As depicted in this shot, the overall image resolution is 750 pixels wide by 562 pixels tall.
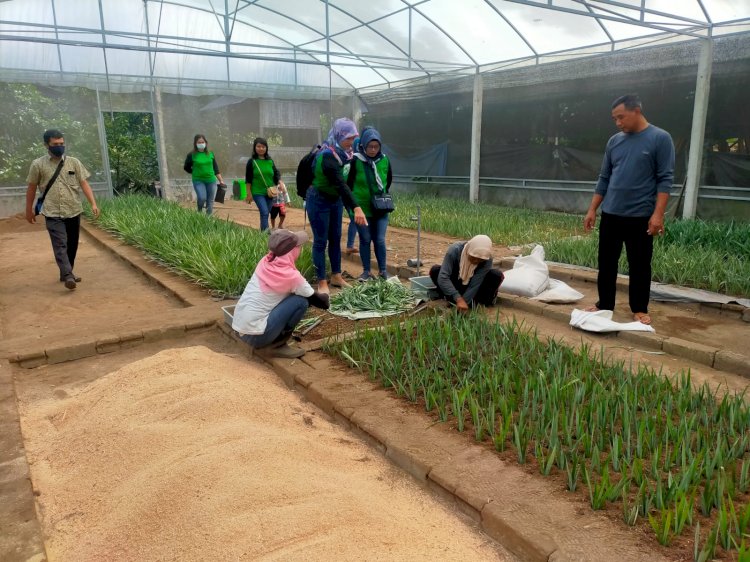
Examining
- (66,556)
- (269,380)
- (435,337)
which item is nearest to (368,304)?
(435,337)

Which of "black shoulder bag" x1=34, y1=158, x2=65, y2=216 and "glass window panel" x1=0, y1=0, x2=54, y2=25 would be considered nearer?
"black shoulder bag" x1=34, y1=158, x2=65, y2=216

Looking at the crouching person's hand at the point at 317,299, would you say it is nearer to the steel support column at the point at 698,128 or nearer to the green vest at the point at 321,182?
the green vest at the point at 321,182

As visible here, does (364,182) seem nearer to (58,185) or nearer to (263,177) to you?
(263,177)

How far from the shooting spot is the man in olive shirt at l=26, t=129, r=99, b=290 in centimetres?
536

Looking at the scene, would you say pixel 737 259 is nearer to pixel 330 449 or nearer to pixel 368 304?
pixel 368 304

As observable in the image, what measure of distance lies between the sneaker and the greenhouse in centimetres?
2

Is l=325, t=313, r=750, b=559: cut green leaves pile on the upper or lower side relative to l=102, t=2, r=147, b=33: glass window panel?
lower

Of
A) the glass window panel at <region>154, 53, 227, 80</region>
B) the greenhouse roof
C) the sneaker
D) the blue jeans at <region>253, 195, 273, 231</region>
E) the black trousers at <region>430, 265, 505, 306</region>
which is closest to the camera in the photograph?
the sneaker

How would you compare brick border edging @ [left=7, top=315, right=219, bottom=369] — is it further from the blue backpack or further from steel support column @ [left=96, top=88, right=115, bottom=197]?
steel support column @ [left=96, top=88, right=115, bottom=197]

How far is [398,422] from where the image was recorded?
2.72 metres

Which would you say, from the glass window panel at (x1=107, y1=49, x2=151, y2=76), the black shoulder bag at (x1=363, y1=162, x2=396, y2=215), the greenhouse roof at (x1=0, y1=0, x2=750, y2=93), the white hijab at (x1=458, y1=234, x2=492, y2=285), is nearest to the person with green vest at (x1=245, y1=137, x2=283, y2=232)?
the black shoulder bag at (x1=363, y1=162, x2=396, y2=215)

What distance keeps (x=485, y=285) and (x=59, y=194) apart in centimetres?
411

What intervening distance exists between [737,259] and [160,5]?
40.5ft

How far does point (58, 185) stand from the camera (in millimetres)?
5406
